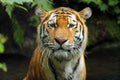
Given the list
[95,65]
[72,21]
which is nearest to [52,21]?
[72,21]

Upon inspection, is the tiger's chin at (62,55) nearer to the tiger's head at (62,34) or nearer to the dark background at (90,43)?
the tiger's head at (62,34)

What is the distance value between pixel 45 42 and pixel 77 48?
31cm

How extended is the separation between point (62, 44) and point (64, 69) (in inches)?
22.4

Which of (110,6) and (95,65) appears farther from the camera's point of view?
(110,6)

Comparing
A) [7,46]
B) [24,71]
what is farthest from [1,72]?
[7,46]

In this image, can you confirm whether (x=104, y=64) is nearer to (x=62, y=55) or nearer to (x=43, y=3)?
(x=43, y=3)

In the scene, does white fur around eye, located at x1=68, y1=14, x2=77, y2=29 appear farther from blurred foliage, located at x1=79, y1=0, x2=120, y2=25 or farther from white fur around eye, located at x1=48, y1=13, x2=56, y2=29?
blurred foliage, located at x1=79, y1=0, x2=120, y2=25

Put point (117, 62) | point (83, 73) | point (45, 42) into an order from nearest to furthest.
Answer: point (45, 42) → point (83, 73) → point (117, 62)

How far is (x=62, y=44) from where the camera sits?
3.90m

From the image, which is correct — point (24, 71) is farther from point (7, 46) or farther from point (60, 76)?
point (60, 76)

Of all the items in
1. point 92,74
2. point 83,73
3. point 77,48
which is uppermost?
point 77,48

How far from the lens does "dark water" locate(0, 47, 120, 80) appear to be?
7.10 m

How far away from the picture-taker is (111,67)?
7566 millimetres

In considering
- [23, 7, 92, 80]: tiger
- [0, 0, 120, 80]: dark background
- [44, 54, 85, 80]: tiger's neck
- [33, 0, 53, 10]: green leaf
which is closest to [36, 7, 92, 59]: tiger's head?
[23, 7, 92, 80]: tiger
